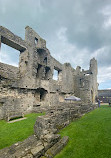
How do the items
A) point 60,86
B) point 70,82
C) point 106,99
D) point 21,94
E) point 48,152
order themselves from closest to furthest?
point 48,152 → point 21,94 → point 60,86 → point 70,82 → point 106,99

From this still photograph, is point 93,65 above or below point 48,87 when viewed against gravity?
above

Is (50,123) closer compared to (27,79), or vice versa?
(50,123)

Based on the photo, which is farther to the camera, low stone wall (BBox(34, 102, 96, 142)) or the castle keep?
the castle keep

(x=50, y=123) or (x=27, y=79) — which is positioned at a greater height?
(x=27, y=79)

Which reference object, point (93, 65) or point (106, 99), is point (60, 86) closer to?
point (93, 65)

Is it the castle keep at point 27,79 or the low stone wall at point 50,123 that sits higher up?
the castle keep at point 27,79

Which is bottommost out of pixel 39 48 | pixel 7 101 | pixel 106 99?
pixel 106 99

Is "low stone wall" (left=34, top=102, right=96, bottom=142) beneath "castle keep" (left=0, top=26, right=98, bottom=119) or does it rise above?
beneath

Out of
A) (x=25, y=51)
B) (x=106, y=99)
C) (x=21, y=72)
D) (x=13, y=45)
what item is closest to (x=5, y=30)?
(x=13, y=45)

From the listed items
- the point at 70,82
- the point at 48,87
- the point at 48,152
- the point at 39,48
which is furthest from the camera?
the point at 70,82

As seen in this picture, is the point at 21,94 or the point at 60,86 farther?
the point at 60,86

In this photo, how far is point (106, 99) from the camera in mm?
28156

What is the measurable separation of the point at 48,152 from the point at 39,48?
13.2m

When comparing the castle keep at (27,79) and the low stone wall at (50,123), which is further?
the castle keep at (27,79)
